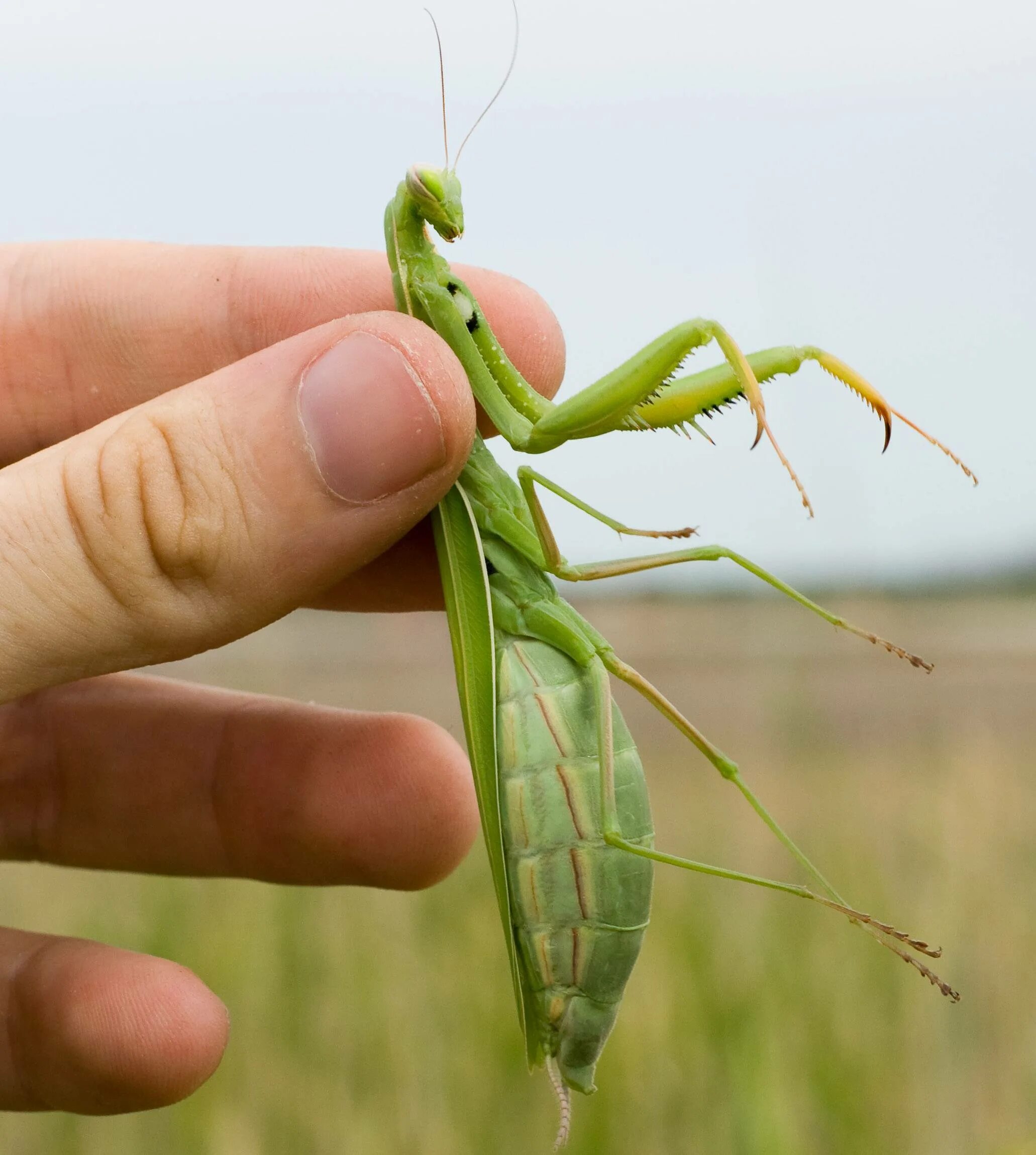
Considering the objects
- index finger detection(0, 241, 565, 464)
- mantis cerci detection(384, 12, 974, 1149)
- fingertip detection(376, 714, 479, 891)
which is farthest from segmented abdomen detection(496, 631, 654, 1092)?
index finger detection(0, 241, 565, 464)

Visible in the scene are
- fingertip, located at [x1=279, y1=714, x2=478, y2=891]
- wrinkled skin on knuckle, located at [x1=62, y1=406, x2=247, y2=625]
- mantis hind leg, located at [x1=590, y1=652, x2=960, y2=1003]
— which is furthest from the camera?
fingertip, located at [x1=279, y1=714, x2=478, y2=891]

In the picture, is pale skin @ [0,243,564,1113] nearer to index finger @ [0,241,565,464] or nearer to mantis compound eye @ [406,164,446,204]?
index finger @ [0,241,565,464]

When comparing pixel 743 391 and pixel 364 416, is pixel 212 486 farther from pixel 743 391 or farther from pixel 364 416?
pixel 743 391

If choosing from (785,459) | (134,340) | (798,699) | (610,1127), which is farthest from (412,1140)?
(134,340)

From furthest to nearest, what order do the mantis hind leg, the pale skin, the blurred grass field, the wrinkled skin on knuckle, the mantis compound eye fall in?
the pale skin, the blurred grass field, the mantis compound eye, the mantis hind leg, the wrinkled skin on knuckle

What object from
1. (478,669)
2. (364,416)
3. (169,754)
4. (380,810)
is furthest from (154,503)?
(169,754)

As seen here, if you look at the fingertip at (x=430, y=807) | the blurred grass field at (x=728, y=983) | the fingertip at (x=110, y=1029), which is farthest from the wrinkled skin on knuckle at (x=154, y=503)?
the blurred grass field at (x=728, y=983)

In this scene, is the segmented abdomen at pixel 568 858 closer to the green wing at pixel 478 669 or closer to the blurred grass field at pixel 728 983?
the green wing at pixel 478 669
